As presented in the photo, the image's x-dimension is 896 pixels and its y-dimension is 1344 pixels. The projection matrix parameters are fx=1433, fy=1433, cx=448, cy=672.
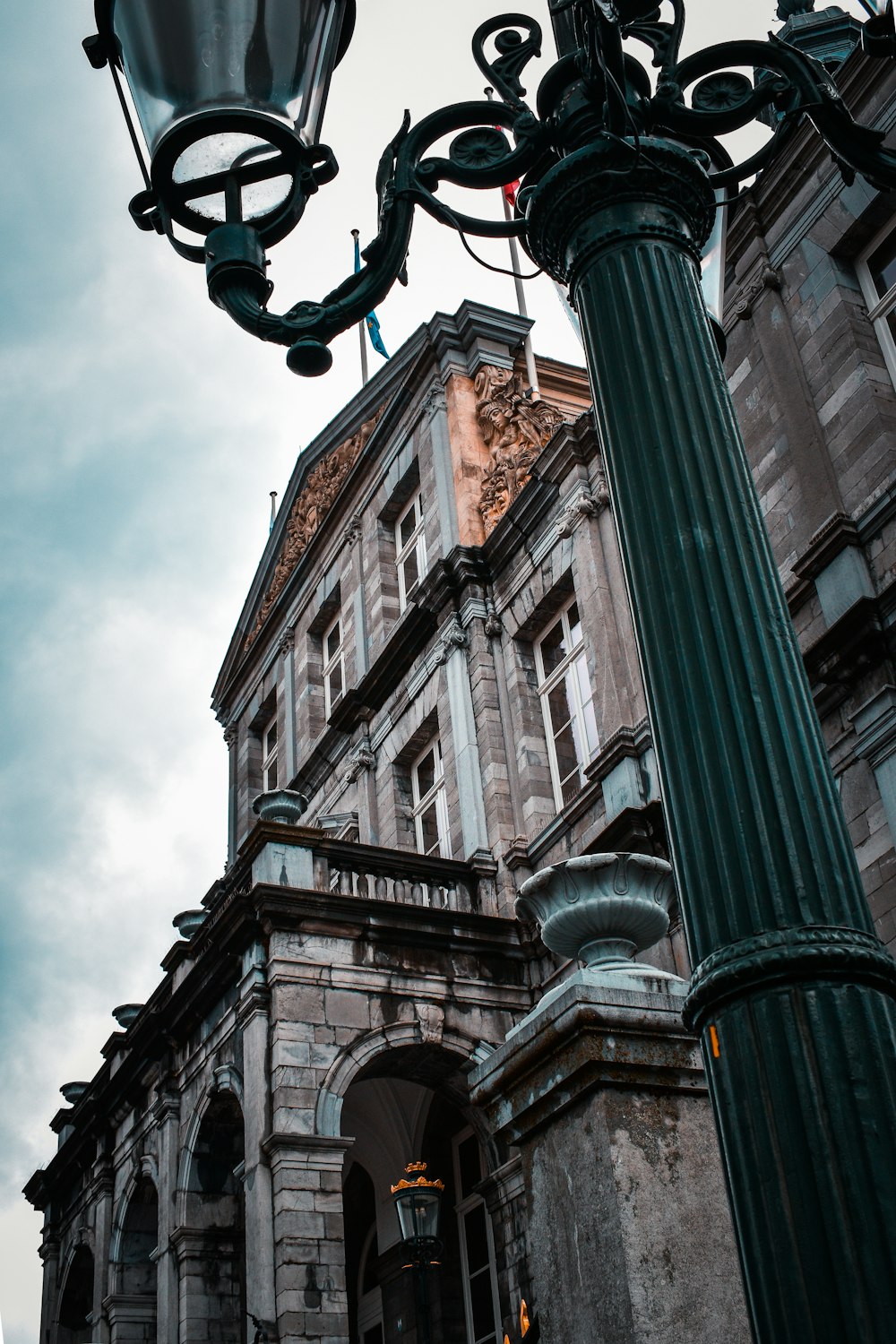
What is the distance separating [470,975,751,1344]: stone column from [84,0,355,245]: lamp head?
91.0 inches

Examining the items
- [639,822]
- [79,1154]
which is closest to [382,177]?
[639,822]

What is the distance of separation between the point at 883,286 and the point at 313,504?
1431 centimetres

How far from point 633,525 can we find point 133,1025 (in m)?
16.5

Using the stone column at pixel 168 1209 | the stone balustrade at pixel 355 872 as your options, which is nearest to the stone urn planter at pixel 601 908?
the stone balustrade at pixel 355 872

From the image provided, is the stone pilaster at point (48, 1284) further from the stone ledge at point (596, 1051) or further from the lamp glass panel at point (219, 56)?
the lamp glass panel at point (219, 56)

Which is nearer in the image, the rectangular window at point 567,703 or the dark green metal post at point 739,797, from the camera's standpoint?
the dark green metal post at point 739,797

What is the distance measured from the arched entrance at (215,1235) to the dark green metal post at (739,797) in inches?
511

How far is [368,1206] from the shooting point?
18391mm

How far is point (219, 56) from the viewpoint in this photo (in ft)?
11.1

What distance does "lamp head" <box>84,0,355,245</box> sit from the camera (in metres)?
3.37

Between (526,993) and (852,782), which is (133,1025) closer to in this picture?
(526,993)

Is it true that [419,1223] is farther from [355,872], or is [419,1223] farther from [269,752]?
[269,752]

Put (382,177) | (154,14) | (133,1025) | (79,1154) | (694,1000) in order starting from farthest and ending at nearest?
(79,1154), (133,1025), (382,177), (154,14), (694,1000)

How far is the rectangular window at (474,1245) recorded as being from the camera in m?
15.5
